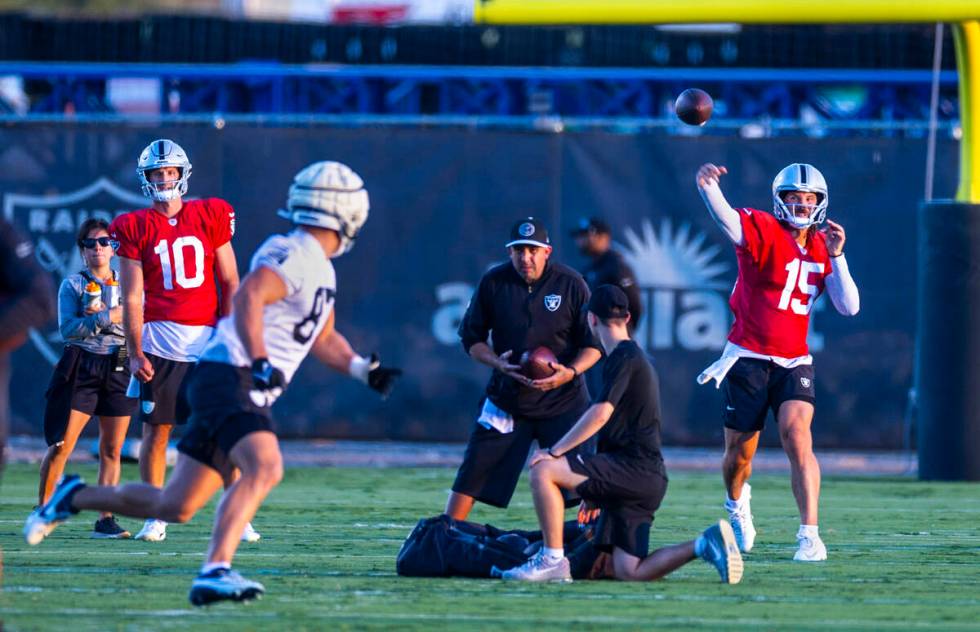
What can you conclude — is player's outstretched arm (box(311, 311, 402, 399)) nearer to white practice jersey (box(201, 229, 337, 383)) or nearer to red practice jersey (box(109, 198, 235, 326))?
white practice jersey (box(201, 229, 337, 383))

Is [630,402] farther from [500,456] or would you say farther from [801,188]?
[801,188]

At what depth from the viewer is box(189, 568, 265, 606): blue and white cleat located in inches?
283

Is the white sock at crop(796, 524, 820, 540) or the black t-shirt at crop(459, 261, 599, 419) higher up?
the black t-shirt at crop(459, 261, 599, 419)

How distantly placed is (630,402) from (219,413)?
2.18 metres

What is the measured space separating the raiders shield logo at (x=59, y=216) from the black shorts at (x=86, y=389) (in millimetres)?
4982

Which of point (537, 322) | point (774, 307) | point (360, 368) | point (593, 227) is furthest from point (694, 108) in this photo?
point (593, 227)

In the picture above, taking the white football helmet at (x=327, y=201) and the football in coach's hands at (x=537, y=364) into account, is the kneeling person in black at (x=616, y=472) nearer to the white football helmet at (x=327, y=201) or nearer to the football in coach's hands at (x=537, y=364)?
the football in coach's hands at (x=537, y=364)

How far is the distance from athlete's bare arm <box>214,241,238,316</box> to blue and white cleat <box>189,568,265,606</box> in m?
3.05

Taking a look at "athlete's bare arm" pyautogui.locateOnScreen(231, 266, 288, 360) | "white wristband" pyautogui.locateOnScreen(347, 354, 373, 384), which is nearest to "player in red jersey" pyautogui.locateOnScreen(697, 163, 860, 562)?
"white wristband" pyautogui.locateOnScreen(347, 354, 373, 384)

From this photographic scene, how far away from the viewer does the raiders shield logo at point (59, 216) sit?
51.9ft

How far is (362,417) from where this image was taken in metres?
16.0

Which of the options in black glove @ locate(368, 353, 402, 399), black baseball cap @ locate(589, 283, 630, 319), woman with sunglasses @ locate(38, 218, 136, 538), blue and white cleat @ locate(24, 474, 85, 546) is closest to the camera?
black glove @ locate(368, 353, 402, 399)

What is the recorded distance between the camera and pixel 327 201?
762cm

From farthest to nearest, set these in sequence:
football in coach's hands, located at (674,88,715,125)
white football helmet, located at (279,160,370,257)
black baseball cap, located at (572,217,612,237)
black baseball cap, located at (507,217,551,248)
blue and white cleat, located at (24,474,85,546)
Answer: black baseball cap, located at (572,217,612,237), football in coach's hands, located at (674,88,715,125), black baseball cap, located at (507,217,551,248), blue and white cleat, located at (24,474,85,546), white football helmet, located at (279,160,370,257)
